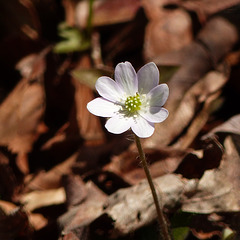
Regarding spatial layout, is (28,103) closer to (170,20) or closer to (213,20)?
(170,20)

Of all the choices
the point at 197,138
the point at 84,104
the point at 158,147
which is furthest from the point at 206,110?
the point at 84,104

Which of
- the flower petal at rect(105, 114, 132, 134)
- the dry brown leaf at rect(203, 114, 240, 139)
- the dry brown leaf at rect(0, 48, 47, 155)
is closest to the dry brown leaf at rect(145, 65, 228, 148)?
the dry brown leaf at rect(203, 114, 240, 139)

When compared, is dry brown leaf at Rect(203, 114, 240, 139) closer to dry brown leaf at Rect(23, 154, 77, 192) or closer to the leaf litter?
the leaf litter

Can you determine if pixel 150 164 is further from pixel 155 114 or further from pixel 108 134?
pixel 155 114

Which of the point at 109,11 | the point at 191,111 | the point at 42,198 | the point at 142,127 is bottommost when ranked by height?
the point at 42,198

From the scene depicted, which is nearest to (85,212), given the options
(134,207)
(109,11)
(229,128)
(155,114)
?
(134,207)

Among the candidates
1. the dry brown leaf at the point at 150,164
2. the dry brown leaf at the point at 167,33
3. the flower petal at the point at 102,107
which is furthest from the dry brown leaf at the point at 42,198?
the dry brown leaf at the point at 167,33
